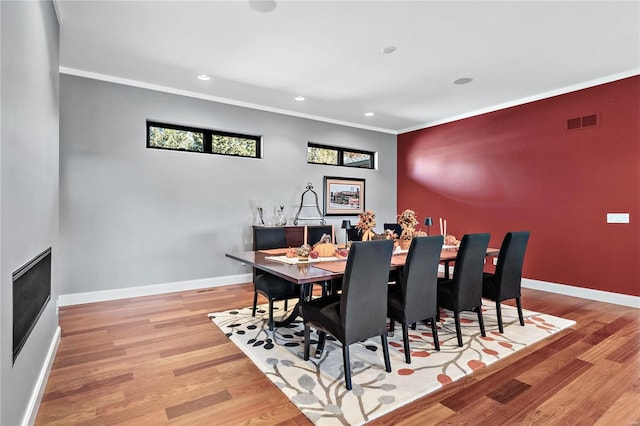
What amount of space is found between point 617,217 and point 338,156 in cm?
409

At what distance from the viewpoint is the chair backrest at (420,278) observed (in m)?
2.56

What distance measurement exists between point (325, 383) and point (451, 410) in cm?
77

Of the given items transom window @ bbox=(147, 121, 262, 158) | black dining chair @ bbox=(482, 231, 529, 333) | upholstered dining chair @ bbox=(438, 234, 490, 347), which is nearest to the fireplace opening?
transom window @ bbox=(147, 121, 262, 158)

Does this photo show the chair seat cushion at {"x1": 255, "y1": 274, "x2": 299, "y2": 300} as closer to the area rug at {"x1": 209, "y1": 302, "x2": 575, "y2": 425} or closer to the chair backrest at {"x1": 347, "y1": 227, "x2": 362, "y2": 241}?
the area rug at {"x1": 209, "y1": 302, "x2": 575, "y2": 425}

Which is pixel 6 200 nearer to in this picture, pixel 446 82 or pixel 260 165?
pixel 260 165

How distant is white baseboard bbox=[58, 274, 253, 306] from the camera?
4.07 metres

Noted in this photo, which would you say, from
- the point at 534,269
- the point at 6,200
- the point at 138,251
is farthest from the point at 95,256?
the point at 534,269

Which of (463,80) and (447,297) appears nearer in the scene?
(447,297)

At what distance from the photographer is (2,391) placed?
137cm

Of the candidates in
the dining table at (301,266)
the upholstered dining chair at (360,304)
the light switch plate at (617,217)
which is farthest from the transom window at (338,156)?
the upholstered dining chair at (360,304)

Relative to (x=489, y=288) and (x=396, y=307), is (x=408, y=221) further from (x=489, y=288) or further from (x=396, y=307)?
(x=396, y=307)

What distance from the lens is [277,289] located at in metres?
3.17

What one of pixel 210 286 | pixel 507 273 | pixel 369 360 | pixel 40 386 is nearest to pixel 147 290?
pixel 210 286

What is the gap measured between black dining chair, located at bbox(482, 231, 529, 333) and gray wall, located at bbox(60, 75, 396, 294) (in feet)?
10.8
